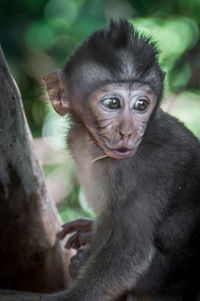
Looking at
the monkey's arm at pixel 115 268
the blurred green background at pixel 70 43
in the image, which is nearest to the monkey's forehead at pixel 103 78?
the monkey's arm at pixel 115 268

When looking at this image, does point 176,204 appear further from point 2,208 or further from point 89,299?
point 2,208

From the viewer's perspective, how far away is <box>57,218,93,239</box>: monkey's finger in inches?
140

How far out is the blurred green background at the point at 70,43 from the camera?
18.5ft

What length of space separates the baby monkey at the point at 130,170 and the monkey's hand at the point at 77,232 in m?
0.48

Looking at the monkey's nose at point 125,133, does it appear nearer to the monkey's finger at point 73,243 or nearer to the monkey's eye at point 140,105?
the monkey's eye at point 140,105

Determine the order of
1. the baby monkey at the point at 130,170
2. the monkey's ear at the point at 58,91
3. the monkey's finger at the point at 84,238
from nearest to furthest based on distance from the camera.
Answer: the baby monkey at the point at 130,170
the monkey's ear at the point at 58,91
the monkey's finger at the point at 84,238

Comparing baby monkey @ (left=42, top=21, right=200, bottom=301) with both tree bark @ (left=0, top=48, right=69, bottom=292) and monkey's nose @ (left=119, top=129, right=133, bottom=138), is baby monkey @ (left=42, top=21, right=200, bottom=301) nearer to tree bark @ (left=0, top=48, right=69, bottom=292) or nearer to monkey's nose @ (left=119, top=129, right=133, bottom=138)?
monkey's nose @ (left=119, top=129, right=133, bottom=138)

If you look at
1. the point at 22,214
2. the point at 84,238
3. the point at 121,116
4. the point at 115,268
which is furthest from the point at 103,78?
the point at 84,238

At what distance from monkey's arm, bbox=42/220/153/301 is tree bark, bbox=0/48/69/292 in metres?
0.63

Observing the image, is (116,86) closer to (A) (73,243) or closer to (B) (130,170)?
(B) (130,170)

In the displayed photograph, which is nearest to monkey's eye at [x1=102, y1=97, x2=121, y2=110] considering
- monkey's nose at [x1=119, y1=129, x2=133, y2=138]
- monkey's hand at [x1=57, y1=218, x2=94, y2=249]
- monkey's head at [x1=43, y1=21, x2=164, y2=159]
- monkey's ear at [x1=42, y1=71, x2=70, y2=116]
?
monkey's head at [x1=43, y1=21, x2=164, y2=159]

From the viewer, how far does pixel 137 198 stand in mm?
2797

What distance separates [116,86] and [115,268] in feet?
3.08

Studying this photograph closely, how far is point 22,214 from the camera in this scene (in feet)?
11.0
